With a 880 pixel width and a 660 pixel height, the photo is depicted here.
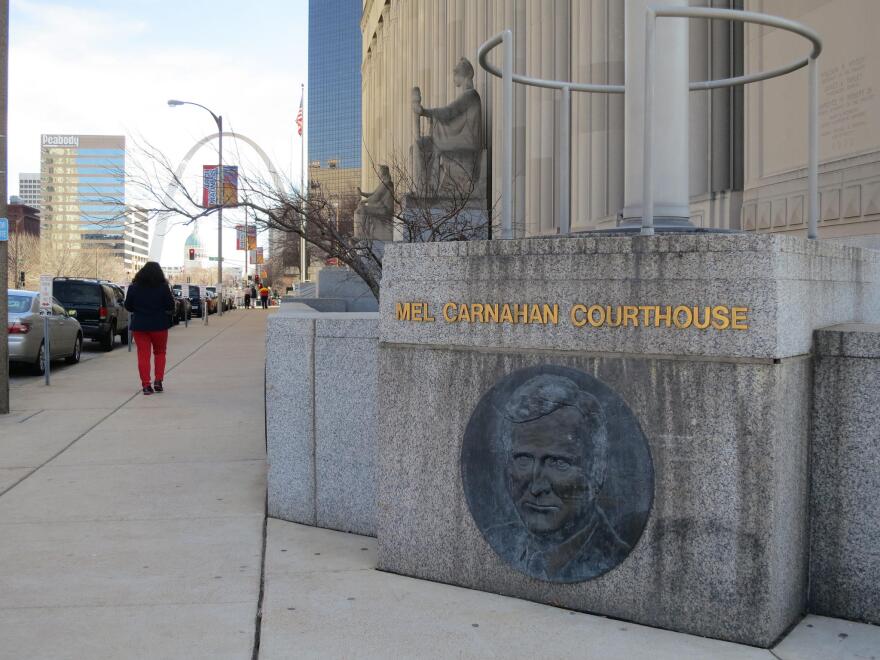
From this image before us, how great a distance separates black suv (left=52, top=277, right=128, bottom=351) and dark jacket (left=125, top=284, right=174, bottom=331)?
10.2 metres

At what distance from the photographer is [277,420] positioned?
6285mm

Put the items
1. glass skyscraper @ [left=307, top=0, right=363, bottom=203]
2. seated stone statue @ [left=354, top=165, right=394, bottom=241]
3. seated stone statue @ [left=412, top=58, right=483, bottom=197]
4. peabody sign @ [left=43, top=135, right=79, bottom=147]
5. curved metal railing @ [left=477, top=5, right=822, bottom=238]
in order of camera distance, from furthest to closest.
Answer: glass skyscraper @ [left=307, top=0, right=363, bottom=203] < peabody sign @ [left=43, top=135, right=79, bottom=147] < seated stone statue @ [left=412, top=58, right=483, bottom=197] < seated stone statue @ [left=354, top=165, right=394, bottom=241] < curved metal railing @ [left=477, top=5, right=822, bottom=238]

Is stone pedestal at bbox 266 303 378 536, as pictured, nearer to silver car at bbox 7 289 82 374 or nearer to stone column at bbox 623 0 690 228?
stone column at bbox 623 0 690 228

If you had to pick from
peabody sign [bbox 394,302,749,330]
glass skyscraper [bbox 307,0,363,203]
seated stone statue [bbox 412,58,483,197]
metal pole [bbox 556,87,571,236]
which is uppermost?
glass skyscraper [bbox 307,0,363,203]

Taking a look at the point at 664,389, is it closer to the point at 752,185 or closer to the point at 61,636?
the point at 61,636

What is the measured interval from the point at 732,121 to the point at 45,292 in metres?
11.4

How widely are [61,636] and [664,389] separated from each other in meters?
2.91

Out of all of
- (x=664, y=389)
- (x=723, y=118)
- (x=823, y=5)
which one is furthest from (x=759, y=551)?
(x=723, y=118)

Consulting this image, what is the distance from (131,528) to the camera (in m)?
6.02

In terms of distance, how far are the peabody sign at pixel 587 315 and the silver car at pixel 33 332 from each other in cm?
1245

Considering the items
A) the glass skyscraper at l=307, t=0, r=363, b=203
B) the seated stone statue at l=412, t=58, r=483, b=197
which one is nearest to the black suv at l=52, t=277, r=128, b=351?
the seated stone statue at l=412, t=58, r=483, b=197

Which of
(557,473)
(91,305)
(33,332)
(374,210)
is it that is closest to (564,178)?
(557,473)

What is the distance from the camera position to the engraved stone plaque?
4.29m

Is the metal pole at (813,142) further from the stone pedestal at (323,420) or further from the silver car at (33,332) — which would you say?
the silver car at (33,332)
